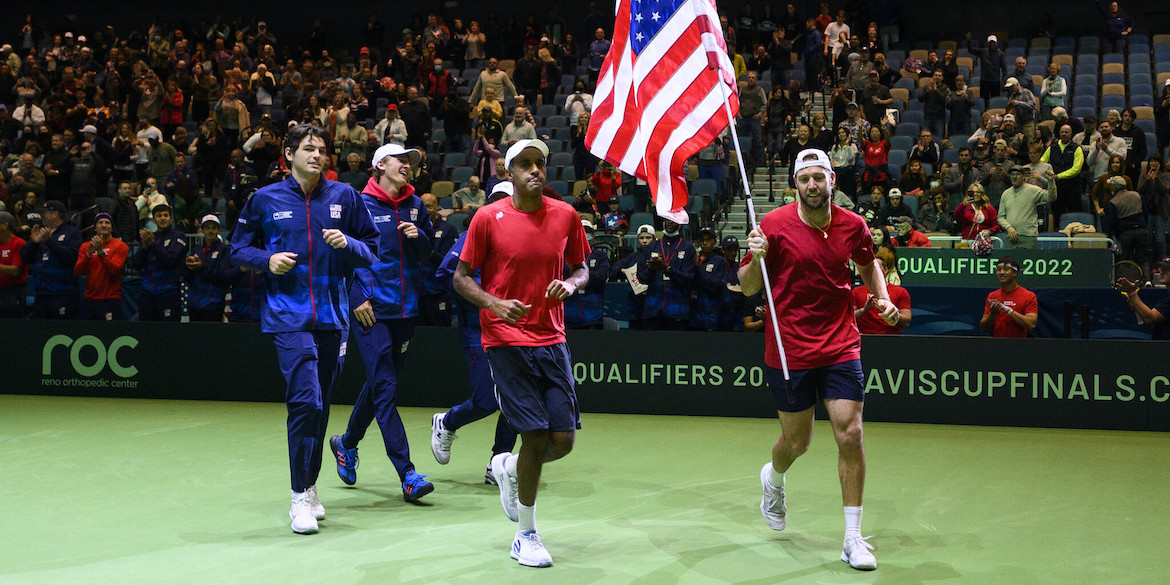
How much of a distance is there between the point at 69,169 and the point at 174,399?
835 cm

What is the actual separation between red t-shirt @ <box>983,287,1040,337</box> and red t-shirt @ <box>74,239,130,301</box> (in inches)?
371

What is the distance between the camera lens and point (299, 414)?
20.5 ft

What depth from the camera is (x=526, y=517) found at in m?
5.70

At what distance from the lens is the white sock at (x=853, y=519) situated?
5707mm

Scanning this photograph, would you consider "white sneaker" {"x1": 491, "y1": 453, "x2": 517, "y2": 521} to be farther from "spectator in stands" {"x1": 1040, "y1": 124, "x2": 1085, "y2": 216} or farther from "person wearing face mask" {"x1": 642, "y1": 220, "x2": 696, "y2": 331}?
"spectator in stands" {"x1": 1040, "y1": 124, "x2": 1085, "y2": 216}

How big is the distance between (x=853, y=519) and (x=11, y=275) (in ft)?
37.6

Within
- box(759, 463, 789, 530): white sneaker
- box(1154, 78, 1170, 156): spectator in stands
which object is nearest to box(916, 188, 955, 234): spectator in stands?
box(1154, 78, 1170, 156): spectator in stands

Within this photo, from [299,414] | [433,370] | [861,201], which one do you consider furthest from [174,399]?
[861,201]

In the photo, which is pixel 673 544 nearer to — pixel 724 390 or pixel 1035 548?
pixel 1035 548

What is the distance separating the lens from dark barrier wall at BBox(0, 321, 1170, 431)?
10188 millimetres

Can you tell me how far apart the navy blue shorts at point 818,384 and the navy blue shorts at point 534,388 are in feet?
3.55

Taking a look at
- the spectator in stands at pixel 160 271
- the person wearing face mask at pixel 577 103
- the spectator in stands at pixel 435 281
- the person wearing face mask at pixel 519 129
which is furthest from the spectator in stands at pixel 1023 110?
the spectator in stands at pixel 160 271

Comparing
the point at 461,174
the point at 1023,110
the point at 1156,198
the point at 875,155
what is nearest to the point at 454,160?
the point at 461,174

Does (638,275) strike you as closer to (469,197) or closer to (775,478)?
(469,197)
